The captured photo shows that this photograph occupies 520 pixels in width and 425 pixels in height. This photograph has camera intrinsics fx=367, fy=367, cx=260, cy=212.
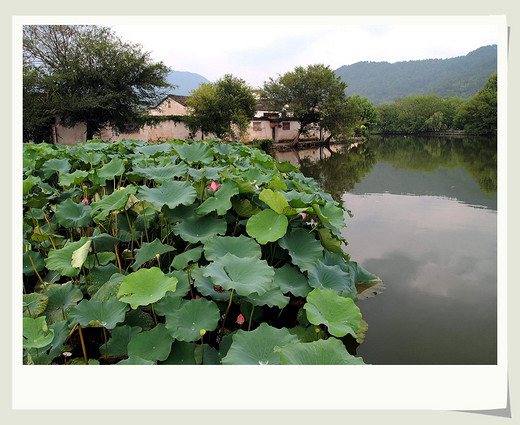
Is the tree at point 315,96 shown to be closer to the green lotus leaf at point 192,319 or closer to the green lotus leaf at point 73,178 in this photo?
the green lotus leaf at point 73,178

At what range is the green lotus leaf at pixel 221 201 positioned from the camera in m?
1.93

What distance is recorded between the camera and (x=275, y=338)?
4.32 feet

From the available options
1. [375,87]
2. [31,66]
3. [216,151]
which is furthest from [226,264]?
[375,87]

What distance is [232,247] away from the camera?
68.6 inches

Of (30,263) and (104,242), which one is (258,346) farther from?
(30,263)

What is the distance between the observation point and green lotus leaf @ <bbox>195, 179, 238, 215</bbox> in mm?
1929

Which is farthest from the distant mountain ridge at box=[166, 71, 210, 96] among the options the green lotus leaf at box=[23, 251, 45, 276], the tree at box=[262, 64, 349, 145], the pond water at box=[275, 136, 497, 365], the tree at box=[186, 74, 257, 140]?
the green lotus leaf at box=[23, 251, 45, 276]

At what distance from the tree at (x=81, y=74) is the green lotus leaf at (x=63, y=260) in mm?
12112

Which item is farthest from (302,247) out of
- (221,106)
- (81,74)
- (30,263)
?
(221,106)

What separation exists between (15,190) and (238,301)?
38.0 inches

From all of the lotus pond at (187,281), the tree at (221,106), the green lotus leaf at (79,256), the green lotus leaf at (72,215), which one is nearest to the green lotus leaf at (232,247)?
the lotus pond at (187,281)

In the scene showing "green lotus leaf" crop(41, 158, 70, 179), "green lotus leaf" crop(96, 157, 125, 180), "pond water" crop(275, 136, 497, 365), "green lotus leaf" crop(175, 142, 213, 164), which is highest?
"green lotus leaf" crop(175, 142, 213, 164)

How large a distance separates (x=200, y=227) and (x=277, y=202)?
1.48 feet

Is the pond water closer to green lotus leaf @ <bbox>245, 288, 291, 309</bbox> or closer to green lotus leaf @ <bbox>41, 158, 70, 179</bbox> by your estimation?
green lotus leaf @ <bbox>245, 288, 291, 309</bbox>
